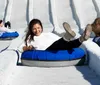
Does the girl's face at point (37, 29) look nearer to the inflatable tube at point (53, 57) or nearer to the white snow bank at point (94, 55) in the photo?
the inflatable tube at point (53, 57)

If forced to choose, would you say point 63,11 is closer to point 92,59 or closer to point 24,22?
point 24,22

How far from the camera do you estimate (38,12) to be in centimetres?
1061

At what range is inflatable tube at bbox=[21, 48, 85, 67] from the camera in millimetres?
3682

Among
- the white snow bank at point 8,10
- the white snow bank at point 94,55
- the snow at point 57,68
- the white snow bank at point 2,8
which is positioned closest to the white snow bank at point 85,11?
the snow at point 57,68

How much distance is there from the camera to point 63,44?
362 centimetres

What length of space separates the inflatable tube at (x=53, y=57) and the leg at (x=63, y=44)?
1.7 inches

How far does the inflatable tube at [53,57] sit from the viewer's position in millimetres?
3682

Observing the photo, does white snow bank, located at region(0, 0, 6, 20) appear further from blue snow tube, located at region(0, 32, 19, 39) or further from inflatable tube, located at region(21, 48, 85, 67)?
inflatable tube, located at region(21, 48, 85, 67)

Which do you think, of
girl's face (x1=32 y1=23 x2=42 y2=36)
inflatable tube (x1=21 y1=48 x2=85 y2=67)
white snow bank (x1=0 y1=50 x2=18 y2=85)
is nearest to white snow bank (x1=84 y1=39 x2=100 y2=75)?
inflatable tube (x1=21 y1=48 x2=85 y2=67)

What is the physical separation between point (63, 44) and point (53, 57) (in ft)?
0.59

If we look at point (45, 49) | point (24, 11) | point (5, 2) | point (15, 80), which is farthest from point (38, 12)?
point (15, 80)

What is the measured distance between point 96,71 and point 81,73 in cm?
14

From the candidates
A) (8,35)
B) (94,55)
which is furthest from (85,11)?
(94,55)

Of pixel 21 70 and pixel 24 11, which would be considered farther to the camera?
pixel 24 11
